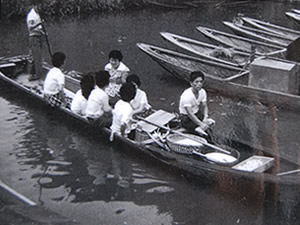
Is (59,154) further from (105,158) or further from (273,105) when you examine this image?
(273,105)

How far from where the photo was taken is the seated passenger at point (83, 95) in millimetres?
8992

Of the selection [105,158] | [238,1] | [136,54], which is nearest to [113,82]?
[105,158]

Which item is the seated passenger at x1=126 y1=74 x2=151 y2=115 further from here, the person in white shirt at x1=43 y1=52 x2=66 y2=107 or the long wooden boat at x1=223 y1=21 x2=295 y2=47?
the long wooden boat at x1=223 y1=21 x2=295 y2=47

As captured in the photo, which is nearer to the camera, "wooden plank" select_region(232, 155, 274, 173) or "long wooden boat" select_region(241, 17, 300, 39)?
"wooden plank" select_region(232, 155, 274, 173)

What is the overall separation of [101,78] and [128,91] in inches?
31.3

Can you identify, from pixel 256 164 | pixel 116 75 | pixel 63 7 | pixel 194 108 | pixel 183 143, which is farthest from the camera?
pixel 63 7

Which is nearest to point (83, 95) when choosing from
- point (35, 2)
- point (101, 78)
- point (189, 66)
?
point (101, 78)

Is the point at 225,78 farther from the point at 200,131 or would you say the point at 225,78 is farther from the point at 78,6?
the point at 78,6

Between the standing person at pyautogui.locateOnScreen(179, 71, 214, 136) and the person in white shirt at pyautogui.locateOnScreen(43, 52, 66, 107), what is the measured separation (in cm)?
258

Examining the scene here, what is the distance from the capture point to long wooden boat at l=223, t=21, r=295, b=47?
14.3 metres

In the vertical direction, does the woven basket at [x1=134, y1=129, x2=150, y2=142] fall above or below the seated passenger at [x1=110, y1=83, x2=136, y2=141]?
below

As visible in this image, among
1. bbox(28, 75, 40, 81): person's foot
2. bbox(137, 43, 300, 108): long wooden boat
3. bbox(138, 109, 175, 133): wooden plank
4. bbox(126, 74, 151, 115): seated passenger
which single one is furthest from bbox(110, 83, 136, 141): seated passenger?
bbox(28, 75, 40, 81): person's foot

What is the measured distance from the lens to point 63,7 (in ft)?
66.4

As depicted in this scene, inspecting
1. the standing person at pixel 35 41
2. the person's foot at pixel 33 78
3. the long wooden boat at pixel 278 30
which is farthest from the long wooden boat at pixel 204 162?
the long wooden boat at pixel 278 30
